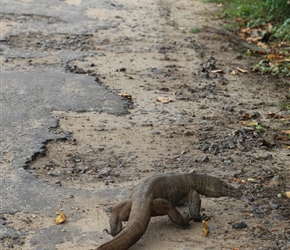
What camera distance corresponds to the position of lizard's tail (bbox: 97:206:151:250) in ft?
13.1

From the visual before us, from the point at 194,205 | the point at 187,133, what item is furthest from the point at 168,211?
the point at 187,133

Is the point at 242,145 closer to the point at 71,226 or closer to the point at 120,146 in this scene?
the point at 120,146

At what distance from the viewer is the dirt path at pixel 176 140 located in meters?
4.55

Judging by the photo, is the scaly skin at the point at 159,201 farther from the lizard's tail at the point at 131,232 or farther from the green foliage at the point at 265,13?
the green foliage at the point at 265,13

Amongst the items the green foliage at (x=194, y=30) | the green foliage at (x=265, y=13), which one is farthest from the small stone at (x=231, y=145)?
the green foliage at (x=194, y=30)

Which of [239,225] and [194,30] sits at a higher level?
[239,225]

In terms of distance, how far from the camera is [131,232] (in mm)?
4090

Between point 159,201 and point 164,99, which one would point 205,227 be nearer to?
point 159,201

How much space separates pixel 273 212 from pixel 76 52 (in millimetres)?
5020

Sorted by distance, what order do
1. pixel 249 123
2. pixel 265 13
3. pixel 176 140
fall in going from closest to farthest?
1. pixel 176 140
2. pixel 249 123
3. pixel 265 13

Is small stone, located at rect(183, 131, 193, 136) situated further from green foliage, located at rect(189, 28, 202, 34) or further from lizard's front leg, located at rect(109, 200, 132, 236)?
green foliage, located at rect(189, 28, 202, 34)

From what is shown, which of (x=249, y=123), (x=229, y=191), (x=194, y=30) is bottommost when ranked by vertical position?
(x=194, y=30)

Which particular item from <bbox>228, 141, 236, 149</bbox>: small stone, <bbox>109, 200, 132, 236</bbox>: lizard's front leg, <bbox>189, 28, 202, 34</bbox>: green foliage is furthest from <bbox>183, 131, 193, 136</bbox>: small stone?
<bbox>189, 28, 202, 34</bbox>: green foliage

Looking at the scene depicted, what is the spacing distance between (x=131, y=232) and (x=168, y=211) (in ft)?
1.54
